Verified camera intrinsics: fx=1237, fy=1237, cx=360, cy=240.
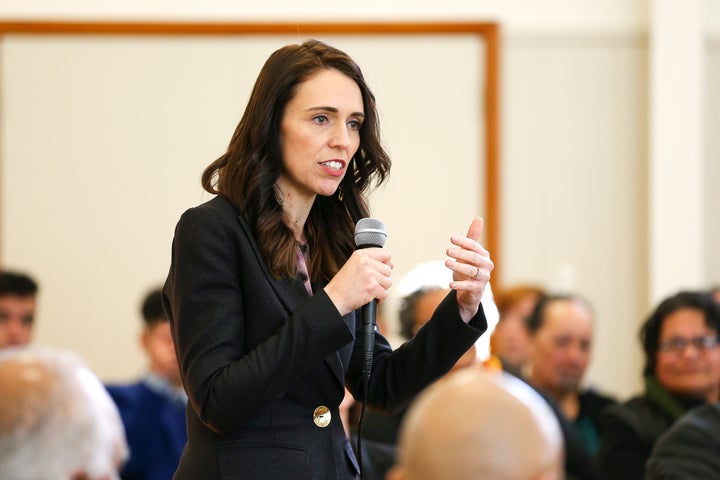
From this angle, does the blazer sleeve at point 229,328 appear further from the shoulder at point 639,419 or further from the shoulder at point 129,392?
the shoulder at point 129,392

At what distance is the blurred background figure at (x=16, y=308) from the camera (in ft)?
15.7

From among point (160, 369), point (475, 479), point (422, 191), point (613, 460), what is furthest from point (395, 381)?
point (422, 191)

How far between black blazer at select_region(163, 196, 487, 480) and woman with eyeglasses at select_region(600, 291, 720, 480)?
6.66ft

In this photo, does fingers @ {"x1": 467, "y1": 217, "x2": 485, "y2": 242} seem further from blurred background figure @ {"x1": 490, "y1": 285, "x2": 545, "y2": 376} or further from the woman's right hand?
blurred background figure @ {"x1": 490, "y1": 285, "x2": 545, "y2": 376}

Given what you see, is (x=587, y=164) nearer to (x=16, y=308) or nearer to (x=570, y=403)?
(x=570, y=403)

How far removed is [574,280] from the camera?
20.9 ft

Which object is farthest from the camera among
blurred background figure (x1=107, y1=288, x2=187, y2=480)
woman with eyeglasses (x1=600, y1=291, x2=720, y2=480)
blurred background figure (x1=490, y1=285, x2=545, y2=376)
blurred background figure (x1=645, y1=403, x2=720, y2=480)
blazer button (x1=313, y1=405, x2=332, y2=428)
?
blurred background figure (x1=490, y1=285, x2=545, y2=376)

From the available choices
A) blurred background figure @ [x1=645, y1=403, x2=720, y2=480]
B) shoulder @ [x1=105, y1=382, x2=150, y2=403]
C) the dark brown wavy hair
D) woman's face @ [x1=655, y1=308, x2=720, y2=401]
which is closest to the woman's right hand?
the dark brown wavy hair

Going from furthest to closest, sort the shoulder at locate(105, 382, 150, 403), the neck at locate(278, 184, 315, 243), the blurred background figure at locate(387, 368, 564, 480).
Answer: the shoulder at locate(105, 382, 150, 403)
the neck at locate(278, 184, 315, 243)
the blurred background figure at locate(387, 368, 564, 480)

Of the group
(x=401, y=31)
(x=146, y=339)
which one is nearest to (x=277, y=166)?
(x=146, y=339)

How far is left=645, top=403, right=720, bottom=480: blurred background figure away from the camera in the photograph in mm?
2943

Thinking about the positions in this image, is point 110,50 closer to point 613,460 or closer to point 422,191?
point 422,191

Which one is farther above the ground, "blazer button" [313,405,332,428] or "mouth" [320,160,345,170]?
"mouth" [320,160,345,170]

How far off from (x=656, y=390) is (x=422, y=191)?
2474 mm
